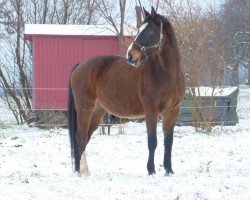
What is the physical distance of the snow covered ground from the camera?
15.4ft

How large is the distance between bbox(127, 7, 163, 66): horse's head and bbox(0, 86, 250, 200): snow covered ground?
1398 millimetres

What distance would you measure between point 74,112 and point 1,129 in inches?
366

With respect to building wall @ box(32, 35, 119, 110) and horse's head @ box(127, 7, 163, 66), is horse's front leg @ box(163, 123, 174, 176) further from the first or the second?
building wall @ box(32, 35, 119, 110)

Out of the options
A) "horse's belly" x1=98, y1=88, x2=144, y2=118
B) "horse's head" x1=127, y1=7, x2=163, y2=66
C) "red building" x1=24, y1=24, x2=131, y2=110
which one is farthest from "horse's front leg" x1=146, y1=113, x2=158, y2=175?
"red building" x1=24, y1=24, x2=131, y2=110

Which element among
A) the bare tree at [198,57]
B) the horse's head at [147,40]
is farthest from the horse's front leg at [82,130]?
A: the bare tree at [198,57]

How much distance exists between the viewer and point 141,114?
6.18 metres

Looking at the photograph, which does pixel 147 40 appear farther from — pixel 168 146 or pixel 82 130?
pixel 82 130

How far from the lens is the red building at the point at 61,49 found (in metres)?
17.3

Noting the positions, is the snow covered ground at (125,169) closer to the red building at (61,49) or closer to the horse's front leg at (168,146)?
the horse's front leg at (168,146)

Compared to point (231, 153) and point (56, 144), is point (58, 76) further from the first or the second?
point (231, 153)

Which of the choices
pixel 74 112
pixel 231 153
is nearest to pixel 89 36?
pixel 231 153

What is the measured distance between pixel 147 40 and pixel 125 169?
7.93ft

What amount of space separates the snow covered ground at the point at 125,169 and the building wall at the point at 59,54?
3544 millimetres

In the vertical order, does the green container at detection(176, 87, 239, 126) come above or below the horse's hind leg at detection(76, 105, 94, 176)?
below
